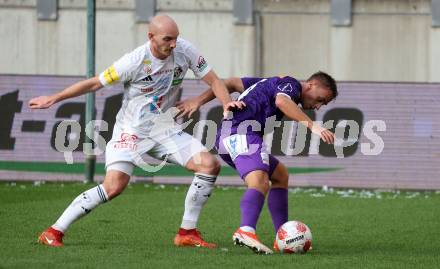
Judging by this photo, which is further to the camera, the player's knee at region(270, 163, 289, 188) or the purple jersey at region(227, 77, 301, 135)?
the player's knee at region(270, 163, 289, 188)

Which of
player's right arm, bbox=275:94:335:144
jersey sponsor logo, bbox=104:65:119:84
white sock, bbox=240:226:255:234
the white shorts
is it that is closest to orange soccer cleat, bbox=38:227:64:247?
the white shorts

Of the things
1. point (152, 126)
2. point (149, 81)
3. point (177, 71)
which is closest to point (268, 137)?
point (152, 126)

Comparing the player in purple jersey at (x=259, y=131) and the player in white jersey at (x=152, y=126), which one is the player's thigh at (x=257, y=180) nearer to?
the player in purple jersey at (x=259, y=131)

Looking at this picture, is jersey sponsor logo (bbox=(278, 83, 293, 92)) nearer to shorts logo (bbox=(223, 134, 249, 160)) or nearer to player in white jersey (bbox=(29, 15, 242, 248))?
player in white jersey (bbox=(29, 15, 242, 248))

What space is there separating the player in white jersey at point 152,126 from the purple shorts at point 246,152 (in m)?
0.30

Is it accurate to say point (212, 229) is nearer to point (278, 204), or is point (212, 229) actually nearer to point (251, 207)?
point (278, 204)

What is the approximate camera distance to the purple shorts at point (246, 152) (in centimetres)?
1077

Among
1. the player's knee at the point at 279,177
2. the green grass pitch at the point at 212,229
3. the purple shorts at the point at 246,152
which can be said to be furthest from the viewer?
the player's knee at the point at 279,177

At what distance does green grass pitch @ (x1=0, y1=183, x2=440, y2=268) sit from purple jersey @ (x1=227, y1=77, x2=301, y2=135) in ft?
3.89

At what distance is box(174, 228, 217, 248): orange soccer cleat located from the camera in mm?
11250

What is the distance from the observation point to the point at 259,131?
1100 cm

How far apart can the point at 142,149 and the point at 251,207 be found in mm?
1260

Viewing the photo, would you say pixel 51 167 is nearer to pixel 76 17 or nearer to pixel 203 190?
pixel 76 17

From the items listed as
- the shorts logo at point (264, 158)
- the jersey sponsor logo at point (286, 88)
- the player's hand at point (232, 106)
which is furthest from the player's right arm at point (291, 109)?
the shorts logo at point (264, 158)
